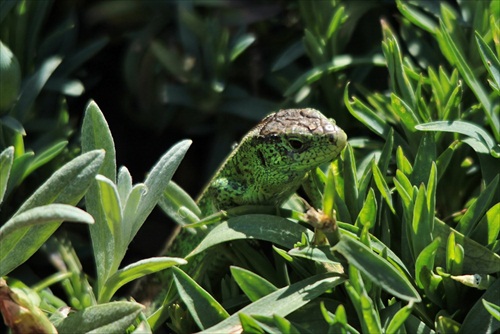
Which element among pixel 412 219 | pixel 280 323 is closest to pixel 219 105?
pixel 412 219

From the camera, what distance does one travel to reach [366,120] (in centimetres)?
284

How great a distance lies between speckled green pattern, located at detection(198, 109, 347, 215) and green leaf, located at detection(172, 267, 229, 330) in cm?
67

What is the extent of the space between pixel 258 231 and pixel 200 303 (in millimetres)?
311

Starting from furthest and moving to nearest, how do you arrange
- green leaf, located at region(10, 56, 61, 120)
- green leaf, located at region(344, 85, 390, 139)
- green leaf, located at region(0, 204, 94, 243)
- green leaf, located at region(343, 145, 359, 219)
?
1. green leaf, located at region(10, 56, 61, 120)
2. green leaf, located at region(344, 85, 390, 139)
3. green leaf, located at region(343, 145, 359, 219)
4. green leaf, located at region(0, 204, 94, 243)

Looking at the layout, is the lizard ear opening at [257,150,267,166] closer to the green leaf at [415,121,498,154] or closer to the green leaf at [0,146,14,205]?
the green leaf at [415,121,498,154]

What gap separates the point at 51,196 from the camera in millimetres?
2213

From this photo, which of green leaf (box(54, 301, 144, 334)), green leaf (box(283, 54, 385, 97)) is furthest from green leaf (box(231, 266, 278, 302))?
green leaf (box(283, 54, 385, 97))

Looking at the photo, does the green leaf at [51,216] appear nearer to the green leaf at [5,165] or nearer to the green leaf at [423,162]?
the green leaf at [5,165]

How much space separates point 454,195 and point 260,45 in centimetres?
168

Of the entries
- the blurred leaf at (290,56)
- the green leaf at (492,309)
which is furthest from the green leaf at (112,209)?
the blurred leaf at (290,56)

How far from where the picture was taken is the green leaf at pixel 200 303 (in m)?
2.23

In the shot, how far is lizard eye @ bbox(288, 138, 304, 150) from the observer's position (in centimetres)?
271

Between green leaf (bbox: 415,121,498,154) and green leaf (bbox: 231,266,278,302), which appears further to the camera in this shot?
green leaf (bbox: 415,121,498,154)

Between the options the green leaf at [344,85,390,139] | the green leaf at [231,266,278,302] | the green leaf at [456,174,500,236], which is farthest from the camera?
the green leaf at [344,85,390,139]
